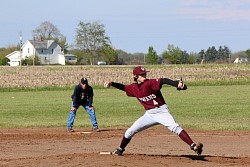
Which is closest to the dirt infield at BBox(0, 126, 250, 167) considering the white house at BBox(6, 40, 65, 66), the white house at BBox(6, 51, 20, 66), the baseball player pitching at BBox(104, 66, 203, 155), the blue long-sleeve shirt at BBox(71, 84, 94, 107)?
the baseball player pitching at BBox(104, 66, 203, 155)

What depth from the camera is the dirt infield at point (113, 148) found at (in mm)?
11555

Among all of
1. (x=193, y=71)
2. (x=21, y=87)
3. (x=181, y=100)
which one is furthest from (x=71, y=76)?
(x=181, y=100)

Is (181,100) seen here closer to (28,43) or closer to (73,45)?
(73,45)

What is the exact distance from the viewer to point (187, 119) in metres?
25.3

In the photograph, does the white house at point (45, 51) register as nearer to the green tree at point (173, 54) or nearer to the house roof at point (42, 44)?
the house roof at point (42, 44)

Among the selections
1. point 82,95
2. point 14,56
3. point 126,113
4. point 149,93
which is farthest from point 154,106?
point 14,56

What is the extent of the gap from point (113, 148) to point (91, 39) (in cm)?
11264

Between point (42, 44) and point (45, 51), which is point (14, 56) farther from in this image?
point (45, 51)

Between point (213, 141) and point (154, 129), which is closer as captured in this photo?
point (213, 141)

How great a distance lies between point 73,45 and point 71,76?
230ft

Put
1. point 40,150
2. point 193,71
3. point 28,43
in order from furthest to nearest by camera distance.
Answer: point 28,43
point 193,71
point 40,150

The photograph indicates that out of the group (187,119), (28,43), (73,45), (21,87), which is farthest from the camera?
(28,43)

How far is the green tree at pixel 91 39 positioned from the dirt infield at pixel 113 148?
10597cm

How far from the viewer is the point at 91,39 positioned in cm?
12700
